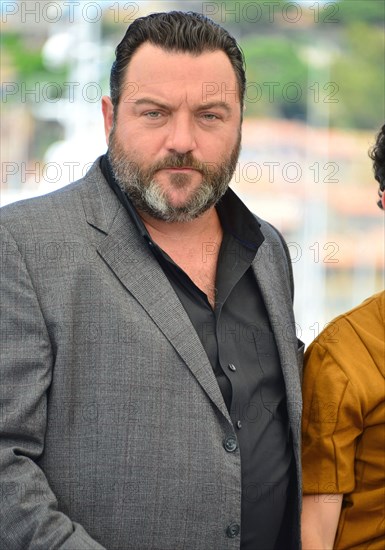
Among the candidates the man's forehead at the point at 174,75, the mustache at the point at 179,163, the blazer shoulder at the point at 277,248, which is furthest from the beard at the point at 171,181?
the blazer shoulder at the point at 277,248

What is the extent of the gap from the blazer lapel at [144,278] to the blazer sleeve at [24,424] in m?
0.18

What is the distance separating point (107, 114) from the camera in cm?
178

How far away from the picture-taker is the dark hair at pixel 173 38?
5.59 ft

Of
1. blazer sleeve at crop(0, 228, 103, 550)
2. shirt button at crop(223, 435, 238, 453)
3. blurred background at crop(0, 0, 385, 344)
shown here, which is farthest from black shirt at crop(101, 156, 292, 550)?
blurred background at crop(0, 0, 385, 344)

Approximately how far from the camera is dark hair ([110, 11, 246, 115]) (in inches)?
67.1

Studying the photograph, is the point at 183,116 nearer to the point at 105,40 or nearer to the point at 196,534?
the point at 196,534

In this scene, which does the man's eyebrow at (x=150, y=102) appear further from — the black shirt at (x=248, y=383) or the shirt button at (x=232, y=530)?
the shirt button at (x=232, y=530)

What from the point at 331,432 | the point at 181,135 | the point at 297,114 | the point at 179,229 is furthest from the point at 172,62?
the point at 297,114

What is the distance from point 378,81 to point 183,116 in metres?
14.9

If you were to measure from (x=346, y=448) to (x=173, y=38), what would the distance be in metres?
0.78

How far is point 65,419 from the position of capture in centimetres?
152

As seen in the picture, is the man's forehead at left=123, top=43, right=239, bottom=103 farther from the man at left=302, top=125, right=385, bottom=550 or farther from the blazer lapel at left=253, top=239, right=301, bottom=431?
the man at left=302, top=125, right=385, bottom=550

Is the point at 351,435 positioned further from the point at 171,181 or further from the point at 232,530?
the point at 171,181

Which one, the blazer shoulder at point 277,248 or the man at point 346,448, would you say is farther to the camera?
the blazer shoulder at point 277,248
